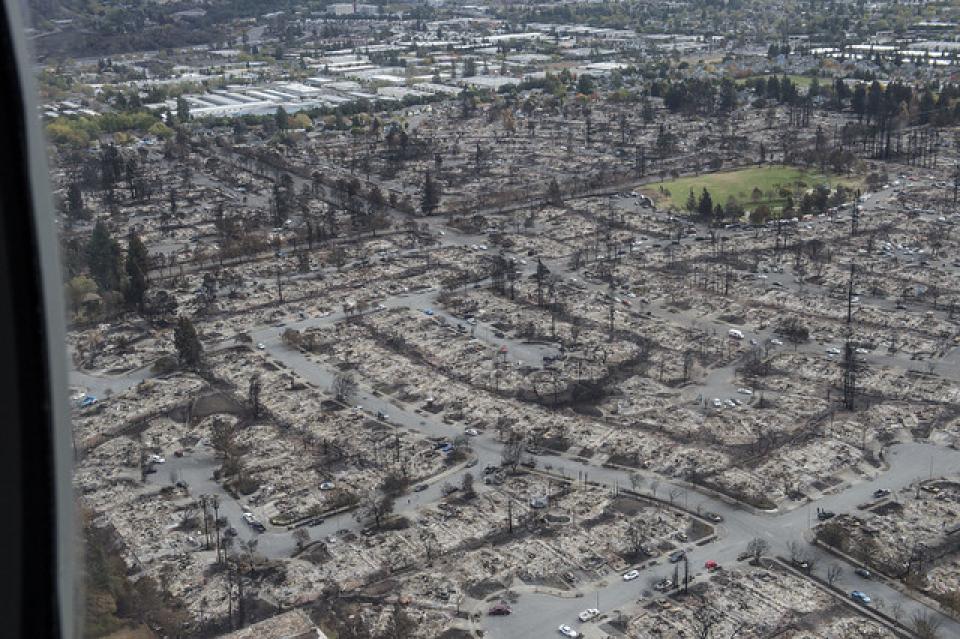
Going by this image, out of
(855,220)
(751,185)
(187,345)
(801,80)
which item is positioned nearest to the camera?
(187,345)

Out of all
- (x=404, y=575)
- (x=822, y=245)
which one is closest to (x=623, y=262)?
(x=822, y=245)

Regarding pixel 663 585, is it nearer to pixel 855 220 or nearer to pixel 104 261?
pixel 104 261

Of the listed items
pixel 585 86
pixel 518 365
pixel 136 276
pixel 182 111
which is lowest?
pixel 518 365

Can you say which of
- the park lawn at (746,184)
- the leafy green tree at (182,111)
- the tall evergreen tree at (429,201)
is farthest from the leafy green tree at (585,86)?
the tall evergreen tree at (429,201)

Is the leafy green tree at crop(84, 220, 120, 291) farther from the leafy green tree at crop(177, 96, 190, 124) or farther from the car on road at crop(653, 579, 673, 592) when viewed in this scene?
the leafy green tree at crop(177, 96, 190, 124)

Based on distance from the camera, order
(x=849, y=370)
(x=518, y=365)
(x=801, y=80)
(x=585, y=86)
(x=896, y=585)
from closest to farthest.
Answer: (x=896, y=585) < (x=849, y=370) < (x=518, y=365) < (x=585, y=86) < (x=801, y=80)

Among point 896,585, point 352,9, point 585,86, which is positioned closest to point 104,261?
point 896,585

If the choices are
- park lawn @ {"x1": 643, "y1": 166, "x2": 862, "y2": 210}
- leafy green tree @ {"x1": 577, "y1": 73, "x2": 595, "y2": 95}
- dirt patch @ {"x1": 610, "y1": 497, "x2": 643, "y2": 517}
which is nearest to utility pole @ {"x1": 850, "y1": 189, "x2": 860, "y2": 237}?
park lawn @ {"x1": 643, "y1": 166, "x2": 862, "y2": 210}

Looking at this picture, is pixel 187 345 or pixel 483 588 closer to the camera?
pixel 483 588
